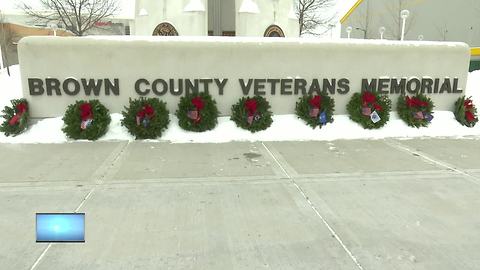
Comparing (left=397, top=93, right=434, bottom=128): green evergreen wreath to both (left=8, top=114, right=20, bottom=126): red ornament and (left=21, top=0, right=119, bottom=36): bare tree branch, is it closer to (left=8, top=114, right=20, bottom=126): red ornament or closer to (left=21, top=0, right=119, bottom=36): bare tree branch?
(left=8, top=114, right=20, bottom=126): red ornament

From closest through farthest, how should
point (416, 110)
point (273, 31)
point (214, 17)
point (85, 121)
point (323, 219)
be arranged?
point (323, 219) → point (85, 121) → point (416, 110) → point (273, 31) → point (214, 17)

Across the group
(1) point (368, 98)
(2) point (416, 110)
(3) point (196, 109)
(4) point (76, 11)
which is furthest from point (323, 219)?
(4) point (76, 11)

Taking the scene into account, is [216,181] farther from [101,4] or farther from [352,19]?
[352,19]

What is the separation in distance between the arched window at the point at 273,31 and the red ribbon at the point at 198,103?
322 inches

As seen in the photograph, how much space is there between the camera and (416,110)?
29.0 ft

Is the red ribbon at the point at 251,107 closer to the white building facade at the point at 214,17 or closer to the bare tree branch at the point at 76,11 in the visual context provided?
the white building facade at the point at 214,17

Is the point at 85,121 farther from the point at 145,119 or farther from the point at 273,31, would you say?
the point at 273,31

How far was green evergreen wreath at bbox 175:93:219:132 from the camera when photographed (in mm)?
8070

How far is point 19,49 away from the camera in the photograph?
27.0 ft

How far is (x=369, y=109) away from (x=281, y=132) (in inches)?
80.2

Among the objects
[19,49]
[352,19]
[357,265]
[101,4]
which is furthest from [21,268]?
[352,19]

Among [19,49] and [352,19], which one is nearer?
[19,49]

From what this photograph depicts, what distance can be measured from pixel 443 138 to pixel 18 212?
308 inches

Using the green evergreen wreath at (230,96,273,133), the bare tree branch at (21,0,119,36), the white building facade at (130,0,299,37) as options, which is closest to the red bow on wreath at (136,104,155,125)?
the green evergreen wreath at (230,96,273,133)
